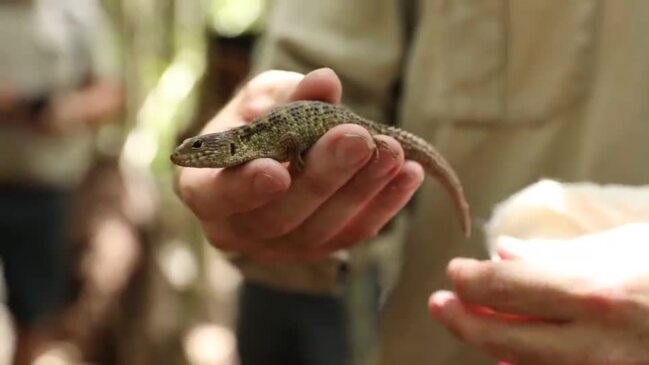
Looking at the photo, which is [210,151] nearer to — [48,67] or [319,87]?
[319,87]

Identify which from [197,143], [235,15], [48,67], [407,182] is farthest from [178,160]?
[48,67]

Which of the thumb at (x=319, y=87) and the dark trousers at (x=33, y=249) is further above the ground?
the thumb at (x=319, y=87)

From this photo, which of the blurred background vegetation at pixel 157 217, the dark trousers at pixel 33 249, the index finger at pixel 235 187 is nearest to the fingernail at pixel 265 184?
the index finger at pixel 235 187

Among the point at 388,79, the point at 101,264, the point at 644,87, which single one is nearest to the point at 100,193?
the point at 101,264

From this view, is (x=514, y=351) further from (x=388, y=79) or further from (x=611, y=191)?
(x=388, y=79)

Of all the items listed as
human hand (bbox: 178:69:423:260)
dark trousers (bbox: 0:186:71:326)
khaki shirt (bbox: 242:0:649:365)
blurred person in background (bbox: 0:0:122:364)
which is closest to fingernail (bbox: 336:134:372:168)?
human hand (bbox: 178:69:423:260)

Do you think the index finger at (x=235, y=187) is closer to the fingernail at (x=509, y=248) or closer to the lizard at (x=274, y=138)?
the lizard at (x=274, y=138)
